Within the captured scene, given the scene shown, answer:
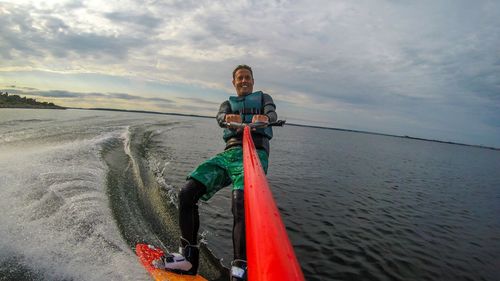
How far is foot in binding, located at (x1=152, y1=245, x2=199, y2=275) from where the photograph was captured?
4051 mm

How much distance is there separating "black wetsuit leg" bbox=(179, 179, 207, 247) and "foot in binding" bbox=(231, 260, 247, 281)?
141 cm

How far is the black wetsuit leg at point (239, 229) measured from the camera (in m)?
3.08

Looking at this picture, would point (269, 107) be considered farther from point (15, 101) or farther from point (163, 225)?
point (15, 101)

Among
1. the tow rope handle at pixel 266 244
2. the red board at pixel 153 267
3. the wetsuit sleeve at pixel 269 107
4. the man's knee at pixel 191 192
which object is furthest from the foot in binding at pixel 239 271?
the wetsuit sleeve at pixel 269 107

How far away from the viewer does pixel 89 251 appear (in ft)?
13.2

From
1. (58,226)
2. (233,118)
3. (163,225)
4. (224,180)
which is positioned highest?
(233,118)

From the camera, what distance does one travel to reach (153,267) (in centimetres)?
395

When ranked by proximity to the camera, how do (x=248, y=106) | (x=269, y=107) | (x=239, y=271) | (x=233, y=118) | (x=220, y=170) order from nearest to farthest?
(x=239, y=271), (x=220, y=170), (x=233, y=118), (x=269, y=107), (x=248, y=106)

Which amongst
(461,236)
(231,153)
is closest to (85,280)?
(231,153)

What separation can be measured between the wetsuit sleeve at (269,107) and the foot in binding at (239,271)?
2.58 metres

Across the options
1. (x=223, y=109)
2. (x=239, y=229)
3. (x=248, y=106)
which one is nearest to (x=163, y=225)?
(x=223, y=109)

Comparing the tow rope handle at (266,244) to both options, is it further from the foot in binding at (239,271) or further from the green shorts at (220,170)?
the green shorts at (220,170)

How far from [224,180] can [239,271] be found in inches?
74.1

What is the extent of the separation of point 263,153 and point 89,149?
30.1 feet
